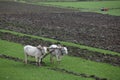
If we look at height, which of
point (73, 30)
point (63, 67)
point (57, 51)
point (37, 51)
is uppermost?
point (37, 51)

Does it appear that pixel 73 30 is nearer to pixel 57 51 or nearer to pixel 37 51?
pixel 57 51

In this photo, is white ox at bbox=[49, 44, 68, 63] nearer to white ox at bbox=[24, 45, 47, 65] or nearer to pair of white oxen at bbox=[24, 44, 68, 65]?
pair of white oxen at bbox=[24, 44, 68, 65]

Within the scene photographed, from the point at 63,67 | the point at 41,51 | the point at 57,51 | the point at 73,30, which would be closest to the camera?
the point at 41,51

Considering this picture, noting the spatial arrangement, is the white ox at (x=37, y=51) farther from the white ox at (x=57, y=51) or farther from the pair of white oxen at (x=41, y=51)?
the white ox at (x=57, y=51)


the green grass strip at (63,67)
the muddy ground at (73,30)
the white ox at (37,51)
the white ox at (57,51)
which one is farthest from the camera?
the muddy ground at (73,30)

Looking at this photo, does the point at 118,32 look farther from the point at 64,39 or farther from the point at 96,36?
the point at 64,39

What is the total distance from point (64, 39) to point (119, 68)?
11983 mm

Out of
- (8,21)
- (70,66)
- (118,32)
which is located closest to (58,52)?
(70,66)

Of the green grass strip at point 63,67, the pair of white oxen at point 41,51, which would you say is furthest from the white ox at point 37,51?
the green grass strip at point 63,67

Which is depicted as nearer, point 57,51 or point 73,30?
point 57,51

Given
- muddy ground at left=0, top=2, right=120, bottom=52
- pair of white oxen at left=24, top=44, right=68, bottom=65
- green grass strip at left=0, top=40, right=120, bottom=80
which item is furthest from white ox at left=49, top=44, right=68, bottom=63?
muddy ground at left=0, top=2, right=120, bottom=52

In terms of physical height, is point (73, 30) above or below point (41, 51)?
below

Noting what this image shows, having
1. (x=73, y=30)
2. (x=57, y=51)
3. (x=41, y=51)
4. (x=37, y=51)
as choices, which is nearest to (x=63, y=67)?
(x=57, y=51)

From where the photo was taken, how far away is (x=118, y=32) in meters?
47.5
